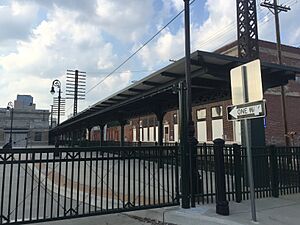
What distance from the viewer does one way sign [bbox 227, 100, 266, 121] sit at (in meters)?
5.64

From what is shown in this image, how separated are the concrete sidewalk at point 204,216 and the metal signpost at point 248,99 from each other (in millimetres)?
514

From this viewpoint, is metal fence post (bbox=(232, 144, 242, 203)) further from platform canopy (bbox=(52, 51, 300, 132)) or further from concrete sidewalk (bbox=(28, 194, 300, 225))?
platform canopy (bbox=(52, 51, 300, 132))

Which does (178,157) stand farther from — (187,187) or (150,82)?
(150,82)

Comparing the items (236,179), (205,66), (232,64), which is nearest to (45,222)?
(236,179)

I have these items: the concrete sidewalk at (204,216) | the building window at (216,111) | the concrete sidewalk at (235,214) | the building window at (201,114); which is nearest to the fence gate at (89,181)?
the concrete sidewalk at (204,216)

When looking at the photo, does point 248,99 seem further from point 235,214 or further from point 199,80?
point 199,80

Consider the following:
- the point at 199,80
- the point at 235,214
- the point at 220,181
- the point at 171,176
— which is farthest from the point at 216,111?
the point at 235,214

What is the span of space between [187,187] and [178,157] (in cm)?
76

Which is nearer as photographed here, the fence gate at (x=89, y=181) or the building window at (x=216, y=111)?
the fence gate at (x=89, y=181)

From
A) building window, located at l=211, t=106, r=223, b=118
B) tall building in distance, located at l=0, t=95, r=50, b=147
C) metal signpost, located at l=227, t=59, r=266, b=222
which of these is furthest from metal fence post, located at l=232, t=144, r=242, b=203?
tall building in distance, located at l=0, t=95, r=50, b=147

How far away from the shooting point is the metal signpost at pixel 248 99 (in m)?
5.77

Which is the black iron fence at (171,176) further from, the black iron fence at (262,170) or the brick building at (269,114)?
the brick building at (269,114)

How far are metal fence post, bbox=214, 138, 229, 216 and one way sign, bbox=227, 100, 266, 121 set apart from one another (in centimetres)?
80

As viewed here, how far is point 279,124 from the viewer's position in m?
30.7
